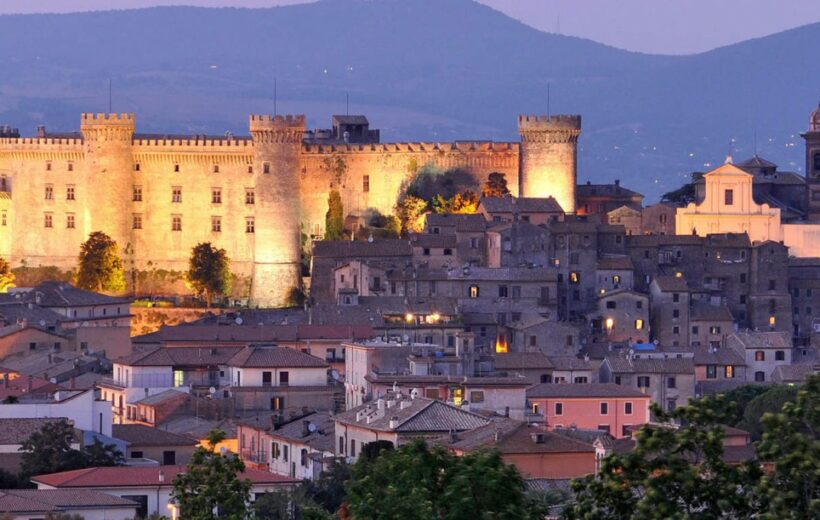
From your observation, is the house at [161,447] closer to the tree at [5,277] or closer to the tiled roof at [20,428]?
the tiled roof at [20,428]

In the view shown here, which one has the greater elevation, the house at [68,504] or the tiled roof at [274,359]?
the tiled roof at [274,359]

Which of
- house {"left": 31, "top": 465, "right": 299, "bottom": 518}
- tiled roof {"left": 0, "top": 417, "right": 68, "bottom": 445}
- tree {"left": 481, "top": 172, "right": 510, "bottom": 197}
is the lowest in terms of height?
house {"left": 31, "top": 465, "right": 299, "bottom": 518}

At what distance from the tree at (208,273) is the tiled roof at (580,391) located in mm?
24672

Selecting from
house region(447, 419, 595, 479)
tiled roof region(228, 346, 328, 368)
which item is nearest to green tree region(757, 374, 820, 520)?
house region(447, 419, 595, 479)

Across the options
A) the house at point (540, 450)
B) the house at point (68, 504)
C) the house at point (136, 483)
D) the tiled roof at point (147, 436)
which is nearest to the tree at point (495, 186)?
the tiled roof at point (147, 436)

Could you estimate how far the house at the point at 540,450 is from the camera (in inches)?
1609

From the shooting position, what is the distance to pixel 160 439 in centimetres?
4797

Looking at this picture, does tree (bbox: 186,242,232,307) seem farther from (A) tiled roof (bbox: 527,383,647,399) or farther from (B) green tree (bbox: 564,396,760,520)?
(B) green tree (bbox: 564,396,760,520)

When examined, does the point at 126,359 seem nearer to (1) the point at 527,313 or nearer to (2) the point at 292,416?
(2) the point at 292,416

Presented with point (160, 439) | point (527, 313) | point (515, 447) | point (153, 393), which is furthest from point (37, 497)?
point (527, 313)

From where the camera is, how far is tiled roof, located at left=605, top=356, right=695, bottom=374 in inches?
2459

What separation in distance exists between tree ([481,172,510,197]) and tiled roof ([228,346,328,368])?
75.4 ft

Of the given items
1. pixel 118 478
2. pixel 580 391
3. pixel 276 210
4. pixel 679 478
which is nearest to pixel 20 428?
pixel 118 478

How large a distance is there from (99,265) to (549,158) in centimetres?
1375
